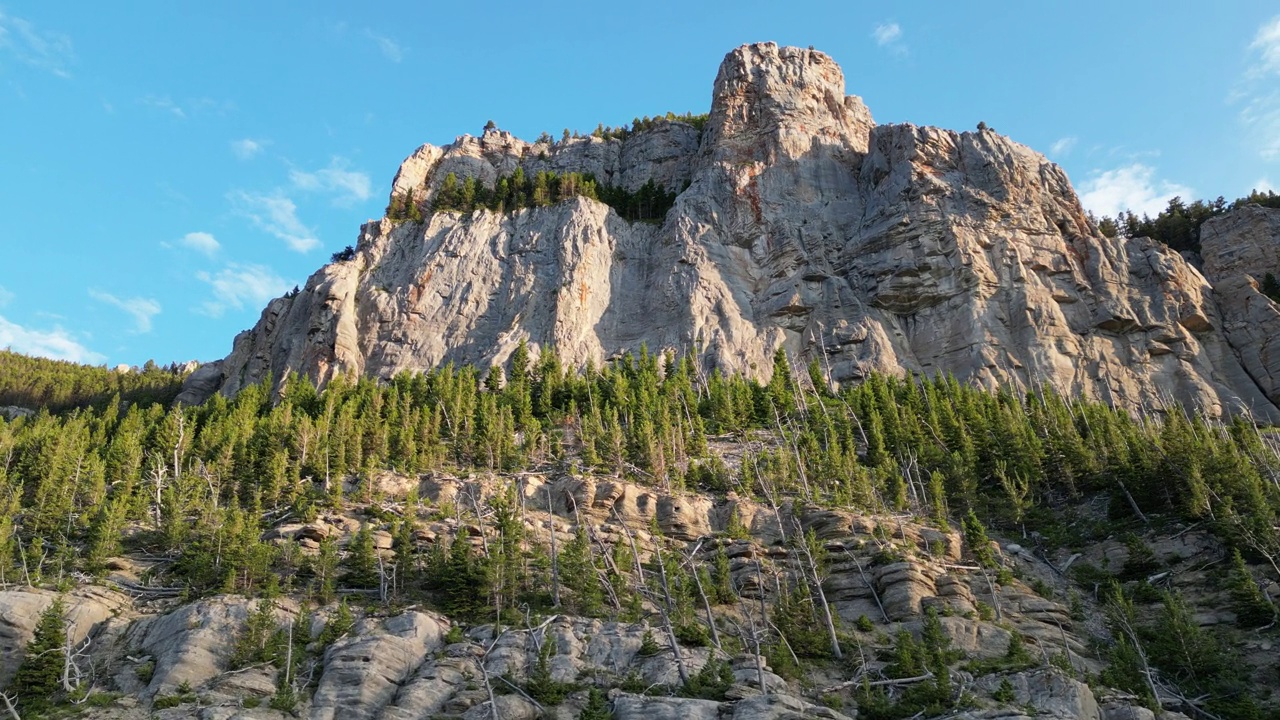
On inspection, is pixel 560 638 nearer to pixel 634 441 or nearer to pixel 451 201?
pixel 634 441

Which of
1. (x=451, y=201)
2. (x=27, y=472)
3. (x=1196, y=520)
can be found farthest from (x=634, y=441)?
(x=451, y=201)

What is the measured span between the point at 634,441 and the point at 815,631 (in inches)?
1047

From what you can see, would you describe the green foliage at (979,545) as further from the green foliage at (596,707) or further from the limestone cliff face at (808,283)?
the limestone cliff face at (808,283)

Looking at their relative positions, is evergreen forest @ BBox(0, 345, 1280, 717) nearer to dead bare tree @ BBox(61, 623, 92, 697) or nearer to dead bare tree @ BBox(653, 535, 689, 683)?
dead bare tree @ BBox(653, 535, 689, 683)

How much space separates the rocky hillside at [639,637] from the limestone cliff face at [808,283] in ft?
141

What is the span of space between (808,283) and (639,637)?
6923cm

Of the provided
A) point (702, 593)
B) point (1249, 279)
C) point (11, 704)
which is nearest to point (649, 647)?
point (702, 593)

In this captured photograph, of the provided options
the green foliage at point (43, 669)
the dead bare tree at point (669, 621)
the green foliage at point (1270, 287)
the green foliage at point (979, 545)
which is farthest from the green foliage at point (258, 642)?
the green foliage at point (1270, 287)

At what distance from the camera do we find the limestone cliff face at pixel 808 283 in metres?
90.1

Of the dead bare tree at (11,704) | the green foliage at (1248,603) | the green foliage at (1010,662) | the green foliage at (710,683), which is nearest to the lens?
the dead bare tree at (11,704)

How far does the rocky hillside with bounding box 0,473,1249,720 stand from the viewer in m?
32.1

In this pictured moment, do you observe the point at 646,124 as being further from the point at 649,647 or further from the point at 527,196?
the point at 649,647

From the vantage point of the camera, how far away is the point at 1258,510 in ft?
150

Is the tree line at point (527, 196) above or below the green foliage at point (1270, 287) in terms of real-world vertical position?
above
